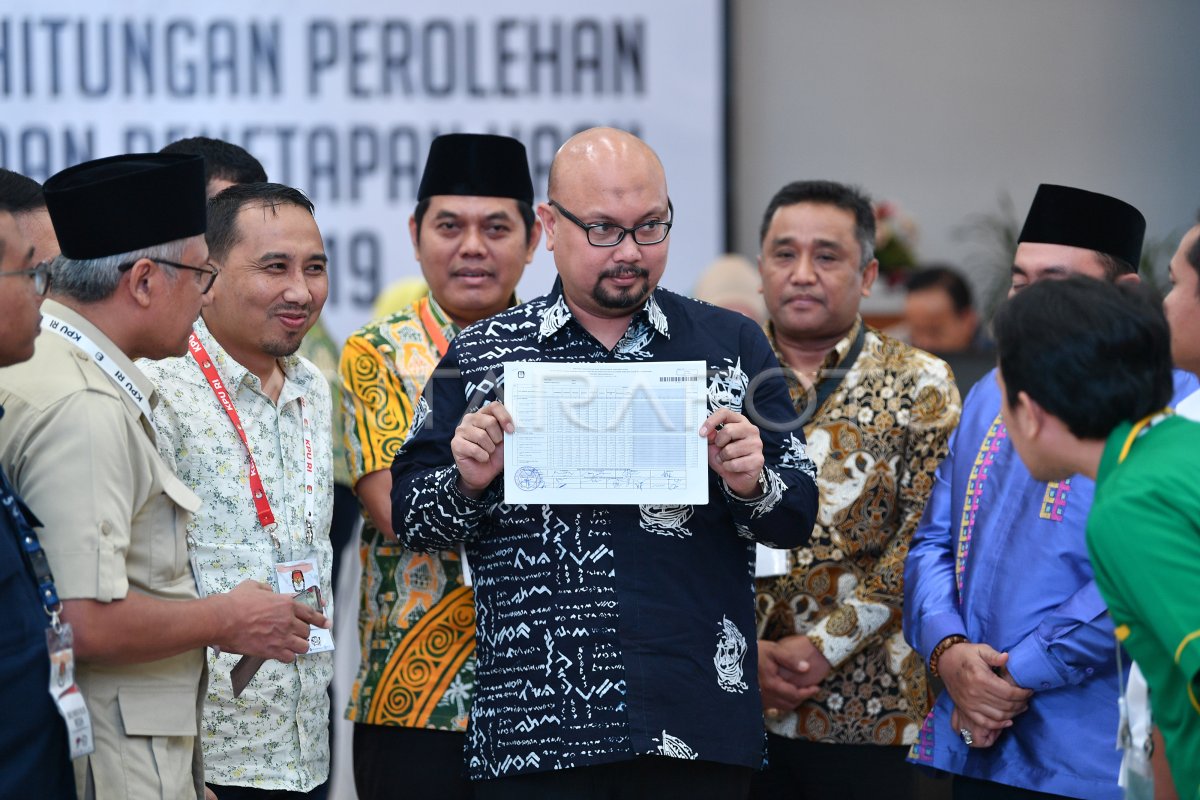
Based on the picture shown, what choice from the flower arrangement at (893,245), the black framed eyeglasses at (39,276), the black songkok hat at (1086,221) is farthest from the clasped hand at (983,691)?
the flower arrangement at (893,245)

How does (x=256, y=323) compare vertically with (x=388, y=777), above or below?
above

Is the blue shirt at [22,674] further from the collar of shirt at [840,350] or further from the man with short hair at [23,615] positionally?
the collar of shirt at [840,350]

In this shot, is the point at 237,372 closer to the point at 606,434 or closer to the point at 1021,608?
the point at 606,434

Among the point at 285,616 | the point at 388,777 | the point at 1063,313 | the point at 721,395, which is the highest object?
the point at 1063,313

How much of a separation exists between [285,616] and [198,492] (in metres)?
0.38

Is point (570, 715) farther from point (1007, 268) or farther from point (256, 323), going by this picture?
point (1007, 268)

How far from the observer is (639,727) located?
7.14 feet

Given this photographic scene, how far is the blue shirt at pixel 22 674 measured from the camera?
1.79 meters

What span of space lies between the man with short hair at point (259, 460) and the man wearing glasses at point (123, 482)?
0.81 ft

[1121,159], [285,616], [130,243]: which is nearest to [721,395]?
[285,616]

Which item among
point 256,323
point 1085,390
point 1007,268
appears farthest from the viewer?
point 1007,268

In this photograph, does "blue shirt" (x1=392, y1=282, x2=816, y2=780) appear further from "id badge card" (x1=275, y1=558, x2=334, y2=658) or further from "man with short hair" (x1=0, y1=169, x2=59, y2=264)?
"man with short hair" (x1=0, y1=169, x2=59, y2=264)

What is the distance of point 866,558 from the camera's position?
2887 mm

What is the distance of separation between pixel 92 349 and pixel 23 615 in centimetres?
42
